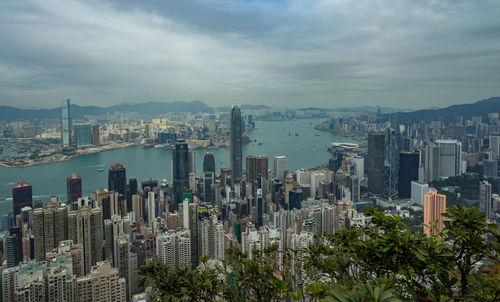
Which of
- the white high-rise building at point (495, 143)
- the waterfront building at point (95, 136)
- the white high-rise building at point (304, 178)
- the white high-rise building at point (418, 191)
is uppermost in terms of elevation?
the waterfront building at point (95, 136)

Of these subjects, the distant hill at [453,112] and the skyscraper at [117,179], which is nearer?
the skyscraper at [117,179]

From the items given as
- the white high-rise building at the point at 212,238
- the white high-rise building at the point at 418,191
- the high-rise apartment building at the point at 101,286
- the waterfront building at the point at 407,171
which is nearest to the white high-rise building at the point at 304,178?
the waterfront building at the point at 407,171

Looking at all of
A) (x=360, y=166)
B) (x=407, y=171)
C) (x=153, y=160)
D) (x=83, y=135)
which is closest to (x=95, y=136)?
(x=83, y=135)

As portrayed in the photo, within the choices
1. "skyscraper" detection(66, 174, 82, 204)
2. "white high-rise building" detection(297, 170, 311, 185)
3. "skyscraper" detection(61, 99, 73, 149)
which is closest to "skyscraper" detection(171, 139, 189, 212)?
"skyscraper" detection(66, 174, 82, 204)

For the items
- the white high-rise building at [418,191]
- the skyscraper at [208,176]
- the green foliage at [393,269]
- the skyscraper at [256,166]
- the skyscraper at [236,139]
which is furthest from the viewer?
the skyscraper at [236,139]

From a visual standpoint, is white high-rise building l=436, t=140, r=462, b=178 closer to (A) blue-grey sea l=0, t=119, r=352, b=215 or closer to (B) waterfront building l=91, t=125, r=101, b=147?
(A) blue-grey sea l=0, t=119, r=352, b=215

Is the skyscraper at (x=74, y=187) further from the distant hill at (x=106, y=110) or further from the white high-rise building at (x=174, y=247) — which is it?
the white high-rise building at (x=174, y=247)
